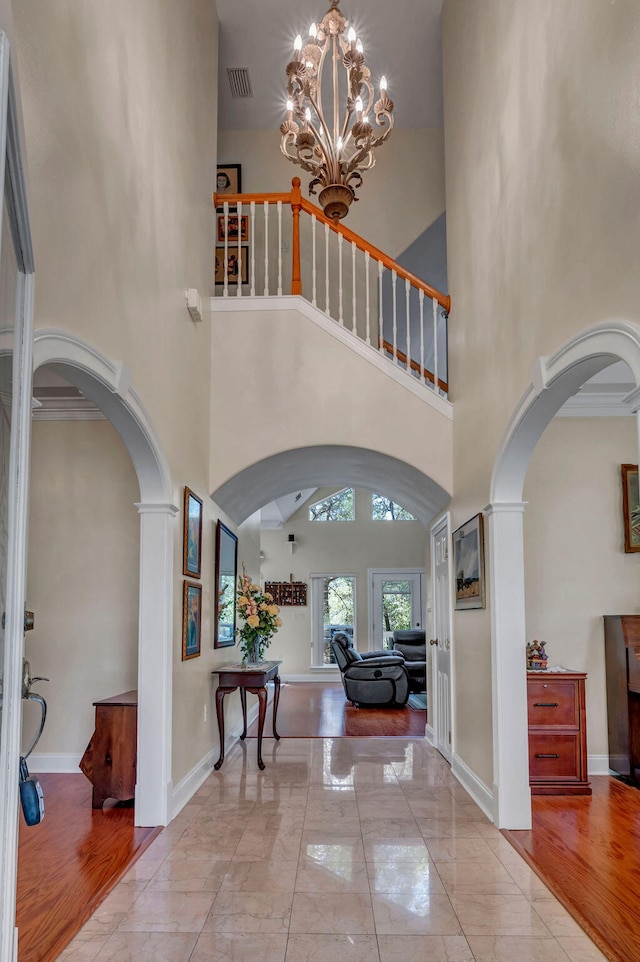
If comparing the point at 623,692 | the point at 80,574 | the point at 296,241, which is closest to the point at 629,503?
the point at 623,692

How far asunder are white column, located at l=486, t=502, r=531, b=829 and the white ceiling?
16.8 feet

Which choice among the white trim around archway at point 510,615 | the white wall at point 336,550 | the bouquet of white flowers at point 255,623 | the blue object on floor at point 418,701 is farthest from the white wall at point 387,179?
the white wall at point 336,550

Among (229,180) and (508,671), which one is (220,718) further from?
(229,180)

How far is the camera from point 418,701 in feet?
37.0

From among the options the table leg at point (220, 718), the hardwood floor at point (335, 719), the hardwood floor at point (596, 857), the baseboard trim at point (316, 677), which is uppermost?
the table leg at point (220, 718)

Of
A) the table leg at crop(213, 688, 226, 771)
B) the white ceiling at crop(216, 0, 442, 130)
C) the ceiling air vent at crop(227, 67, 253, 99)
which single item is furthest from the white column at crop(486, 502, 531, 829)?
the ceiling air vent at crop(227, 67, 253, 99)

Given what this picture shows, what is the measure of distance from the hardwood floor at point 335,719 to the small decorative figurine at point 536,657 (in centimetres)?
270

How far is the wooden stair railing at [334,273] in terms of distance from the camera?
21.6 ft

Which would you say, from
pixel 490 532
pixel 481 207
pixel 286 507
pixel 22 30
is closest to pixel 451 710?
pixel 490 532

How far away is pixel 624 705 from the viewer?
5.89 metres

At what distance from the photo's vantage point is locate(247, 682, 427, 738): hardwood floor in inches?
327

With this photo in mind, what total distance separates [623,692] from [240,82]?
6.78 meters

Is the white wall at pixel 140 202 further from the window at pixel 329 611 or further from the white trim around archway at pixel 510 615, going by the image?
the window at pixel 329 611

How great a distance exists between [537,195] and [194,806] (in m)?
4.21
